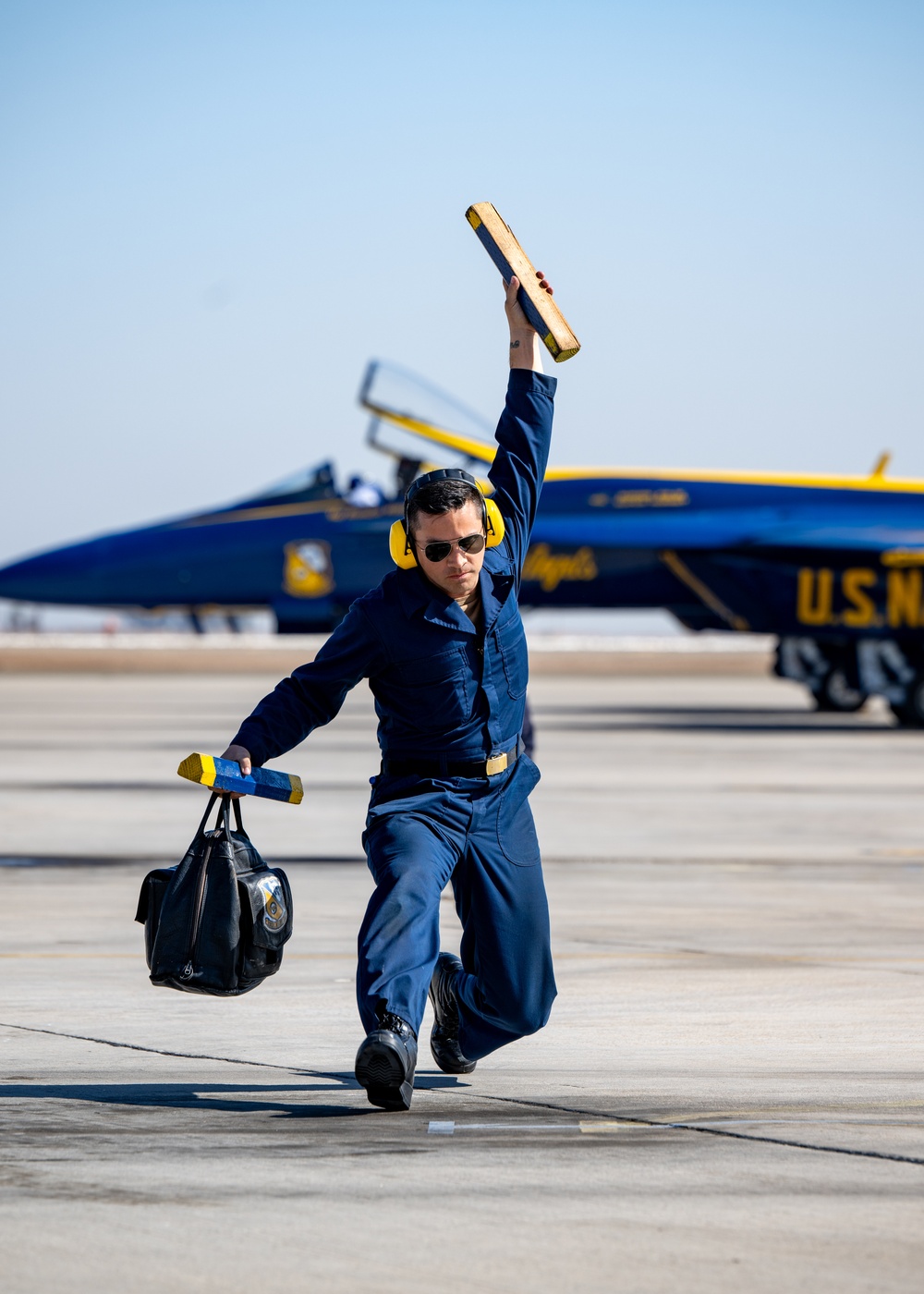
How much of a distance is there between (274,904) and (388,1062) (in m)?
0.61

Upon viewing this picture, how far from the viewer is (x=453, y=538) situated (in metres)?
5.14

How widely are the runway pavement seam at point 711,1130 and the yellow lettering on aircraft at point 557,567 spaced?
22.4 metres

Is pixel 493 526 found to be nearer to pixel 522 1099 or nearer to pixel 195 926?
pixel 195 926

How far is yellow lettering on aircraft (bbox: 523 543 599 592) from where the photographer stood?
90.2 feet

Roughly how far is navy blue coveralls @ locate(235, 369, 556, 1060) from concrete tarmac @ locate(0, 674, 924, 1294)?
1.21ft

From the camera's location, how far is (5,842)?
1205 cm

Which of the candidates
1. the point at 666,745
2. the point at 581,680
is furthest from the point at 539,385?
the point at 581,680

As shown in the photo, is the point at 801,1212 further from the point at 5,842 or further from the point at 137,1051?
the point at 5,842

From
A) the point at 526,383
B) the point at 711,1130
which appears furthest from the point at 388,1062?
the point at 526,383

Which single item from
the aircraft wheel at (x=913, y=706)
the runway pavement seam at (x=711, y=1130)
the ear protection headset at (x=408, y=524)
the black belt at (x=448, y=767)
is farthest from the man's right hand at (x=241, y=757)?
the aircraft wheel at (x=913, y=706)

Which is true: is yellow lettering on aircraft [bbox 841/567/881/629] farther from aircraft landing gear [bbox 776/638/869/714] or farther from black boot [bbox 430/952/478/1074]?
→ black boot [bbox 430/952/478/1074]

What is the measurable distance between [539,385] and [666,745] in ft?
55.4

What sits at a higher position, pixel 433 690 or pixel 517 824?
pixel 433 690

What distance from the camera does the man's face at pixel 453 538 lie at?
514 cm
